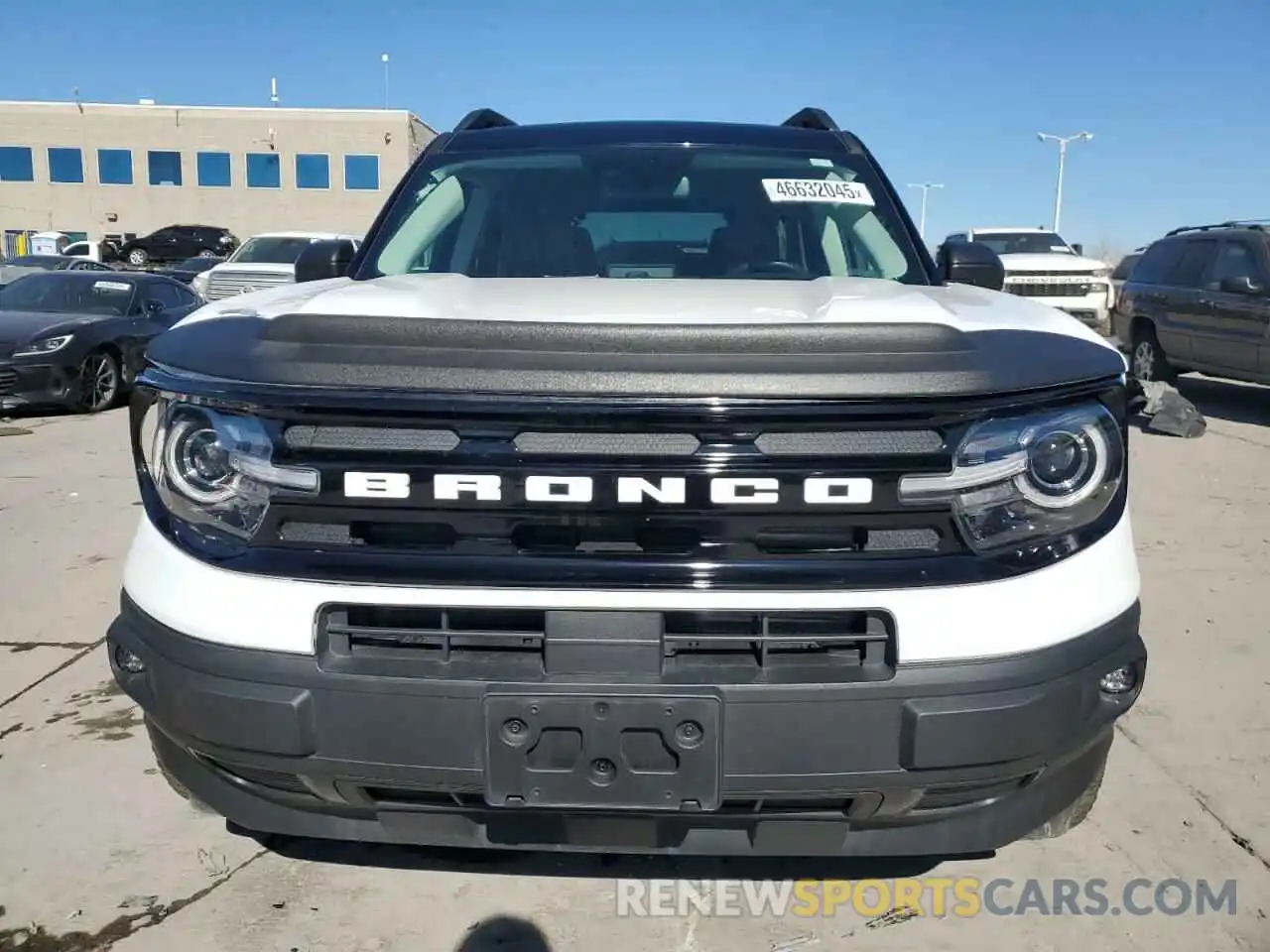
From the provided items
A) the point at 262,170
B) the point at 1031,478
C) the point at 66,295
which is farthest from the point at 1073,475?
the point at 262,170

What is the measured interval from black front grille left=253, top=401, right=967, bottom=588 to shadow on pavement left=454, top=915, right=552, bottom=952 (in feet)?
3.35

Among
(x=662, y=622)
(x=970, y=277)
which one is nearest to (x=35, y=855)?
(x=662, y=622)

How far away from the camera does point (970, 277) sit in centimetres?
330

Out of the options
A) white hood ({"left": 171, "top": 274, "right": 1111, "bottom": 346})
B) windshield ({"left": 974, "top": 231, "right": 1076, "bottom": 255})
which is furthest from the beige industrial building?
white hood ({"left": 171, "top": 274, "right": 1111, "bottom": 346})

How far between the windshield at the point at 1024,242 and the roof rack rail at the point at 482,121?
15340mm

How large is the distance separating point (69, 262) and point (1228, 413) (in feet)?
77.1

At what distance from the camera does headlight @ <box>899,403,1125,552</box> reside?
1878mm

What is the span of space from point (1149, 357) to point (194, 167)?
50867mm

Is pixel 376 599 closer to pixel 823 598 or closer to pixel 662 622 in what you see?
pixel 662 622

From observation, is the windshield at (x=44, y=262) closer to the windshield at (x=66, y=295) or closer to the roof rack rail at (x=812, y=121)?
the windshield at (x=66, y=295)

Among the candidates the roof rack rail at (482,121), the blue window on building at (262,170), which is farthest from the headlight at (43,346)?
the blue window on building at (262,170)

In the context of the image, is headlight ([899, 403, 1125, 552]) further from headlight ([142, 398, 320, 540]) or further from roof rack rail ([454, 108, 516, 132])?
roof rack rail ([454, 108, 516, 132])

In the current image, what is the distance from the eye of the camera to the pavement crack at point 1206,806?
276 centimetres

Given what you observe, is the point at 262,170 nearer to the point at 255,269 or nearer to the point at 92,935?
the point at 255,269
